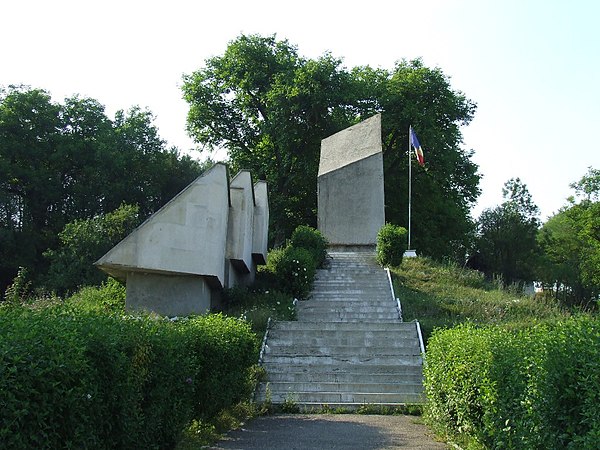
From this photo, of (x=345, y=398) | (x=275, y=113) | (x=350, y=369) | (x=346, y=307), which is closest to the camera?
(x=345, y=398)

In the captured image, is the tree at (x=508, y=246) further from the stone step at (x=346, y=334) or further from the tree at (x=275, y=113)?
the stone step at (x=346, y=334)

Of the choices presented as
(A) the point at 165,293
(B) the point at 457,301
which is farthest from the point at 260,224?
(B) the point at 457,301

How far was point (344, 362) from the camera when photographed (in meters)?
15.0

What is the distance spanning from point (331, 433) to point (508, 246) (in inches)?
1368

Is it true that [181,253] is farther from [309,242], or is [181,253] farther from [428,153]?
[428,153]

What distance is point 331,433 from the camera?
9969mm

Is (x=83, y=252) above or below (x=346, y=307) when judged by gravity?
above

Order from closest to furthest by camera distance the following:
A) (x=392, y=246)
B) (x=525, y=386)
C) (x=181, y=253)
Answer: (x=525, y=386) → (x=181, y=253) → (x=392, y=246)

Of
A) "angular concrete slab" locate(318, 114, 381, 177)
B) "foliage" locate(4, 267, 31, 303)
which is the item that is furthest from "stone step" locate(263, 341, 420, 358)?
"angular concrete slab" locate(318, 114, 381, 177)

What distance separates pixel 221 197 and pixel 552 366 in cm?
1385

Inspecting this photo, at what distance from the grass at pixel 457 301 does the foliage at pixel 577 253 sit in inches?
580

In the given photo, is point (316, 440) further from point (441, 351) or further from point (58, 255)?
point (58, 255)

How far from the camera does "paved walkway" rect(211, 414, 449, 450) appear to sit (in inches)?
351

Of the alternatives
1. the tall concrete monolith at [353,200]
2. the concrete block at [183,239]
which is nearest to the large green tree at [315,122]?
the tall concrete monolith at [353,200]
